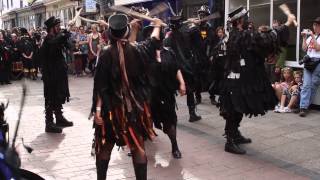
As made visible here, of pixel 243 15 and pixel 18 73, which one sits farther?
pixel 18 73

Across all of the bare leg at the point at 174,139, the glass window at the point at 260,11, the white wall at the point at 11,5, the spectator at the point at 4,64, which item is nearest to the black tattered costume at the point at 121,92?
the bare leg at the point at 174,139

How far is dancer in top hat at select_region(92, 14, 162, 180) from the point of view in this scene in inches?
165

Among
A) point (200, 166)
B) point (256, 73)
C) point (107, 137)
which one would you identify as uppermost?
point (256, 73)

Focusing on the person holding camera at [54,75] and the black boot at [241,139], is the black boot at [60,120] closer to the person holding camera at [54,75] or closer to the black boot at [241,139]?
the person holding camera at [54,75]

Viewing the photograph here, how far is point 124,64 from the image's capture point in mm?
4180

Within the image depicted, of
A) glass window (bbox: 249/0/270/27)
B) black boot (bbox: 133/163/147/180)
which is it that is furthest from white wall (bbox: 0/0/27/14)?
black boot (bbox: 133/163/147/180)

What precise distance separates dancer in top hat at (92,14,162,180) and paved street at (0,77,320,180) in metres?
1.11

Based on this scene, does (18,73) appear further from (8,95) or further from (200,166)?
(200,166)

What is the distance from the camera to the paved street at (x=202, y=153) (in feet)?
17.6

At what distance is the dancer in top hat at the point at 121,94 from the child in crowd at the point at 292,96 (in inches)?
201

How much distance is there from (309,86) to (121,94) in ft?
17.1

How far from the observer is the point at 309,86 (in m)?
8.43

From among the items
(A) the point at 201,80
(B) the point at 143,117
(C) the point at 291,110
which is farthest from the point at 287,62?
(B) the point at 143,117

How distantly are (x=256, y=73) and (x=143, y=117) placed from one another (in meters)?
2.10
